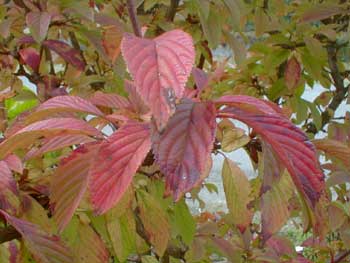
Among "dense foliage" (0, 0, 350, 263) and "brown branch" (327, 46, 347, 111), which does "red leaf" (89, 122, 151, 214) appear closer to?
"dense foliage" (0, 0, 350, 263)

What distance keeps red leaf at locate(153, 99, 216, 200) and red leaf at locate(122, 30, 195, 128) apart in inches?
2.1

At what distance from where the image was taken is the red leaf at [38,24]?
1174 millimetres

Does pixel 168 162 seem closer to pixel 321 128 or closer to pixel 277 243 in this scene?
pixel 277 243

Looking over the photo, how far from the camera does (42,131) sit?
64cm

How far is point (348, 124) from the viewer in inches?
63.4

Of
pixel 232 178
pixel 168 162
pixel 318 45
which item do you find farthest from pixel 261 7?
pixel 168 162

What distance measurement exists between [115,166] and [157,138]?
5 cm

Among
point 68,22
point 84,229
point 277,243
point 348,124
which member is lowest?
point 277,243

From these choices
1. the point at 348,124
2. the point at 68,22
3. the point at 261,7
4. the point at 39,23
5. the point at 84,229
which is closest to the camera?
the point at 84,229

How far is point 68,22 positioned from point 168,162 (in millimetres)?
826

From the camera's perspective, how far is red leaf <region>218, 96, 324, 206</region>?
0.60m

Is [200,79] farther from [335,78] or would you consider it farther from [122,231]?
[335,78]

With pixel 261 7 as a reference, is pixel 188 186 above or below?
above

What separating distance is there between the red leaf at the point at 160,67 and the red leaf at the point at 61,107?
0.36ft
